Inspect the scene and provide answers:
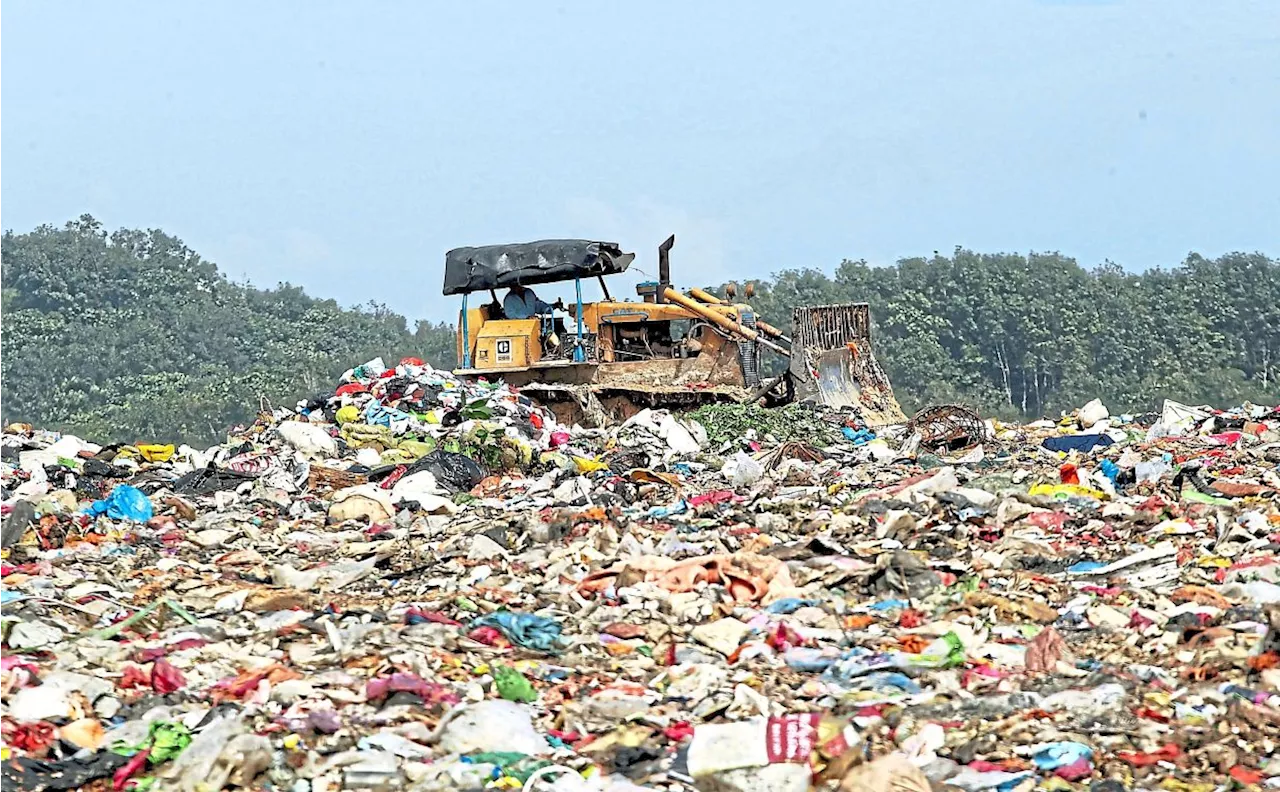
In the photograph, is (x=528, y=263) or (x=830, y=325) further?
(x=830, y=325)

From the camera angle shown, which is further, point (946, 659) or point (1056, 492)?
point (1056, 492)

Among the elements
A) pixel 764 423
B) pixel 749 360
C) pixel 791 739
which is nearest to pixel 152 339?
pixel 749 360

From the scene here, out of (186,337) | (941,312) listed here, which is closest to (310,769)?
(941,312)

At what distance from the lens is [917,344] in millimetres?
35250

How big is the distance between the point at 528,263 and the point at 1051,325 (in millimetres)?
21909

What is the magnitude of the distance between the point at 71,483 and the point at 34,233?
4238 centimetres

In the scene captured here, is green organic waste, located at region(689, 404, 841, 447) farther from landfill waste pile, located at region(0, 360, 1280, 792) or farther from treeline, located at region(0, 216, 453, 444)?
treeline, located at region(0, 216, 453, 444)

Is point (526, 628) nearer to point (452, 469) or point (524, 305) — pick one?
point (452, 469)

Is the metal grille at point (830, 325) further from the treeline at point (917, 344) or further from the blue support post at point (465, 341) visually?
the treeline at point (917, 344)

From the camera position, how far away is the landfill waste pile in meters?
4.71

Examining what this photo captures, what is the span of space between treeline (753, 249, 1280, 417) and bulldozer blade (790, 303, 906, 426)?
44.5 ft

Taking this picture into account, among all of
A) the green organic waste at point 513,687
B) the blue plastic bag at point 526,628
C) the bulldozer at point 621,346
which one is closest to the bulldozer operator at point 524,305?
the bulldozer at point 621,346

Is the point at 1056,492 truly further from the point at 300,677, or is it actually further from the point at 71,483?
the point at 71,483

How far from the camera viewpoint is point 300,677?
222 inches
